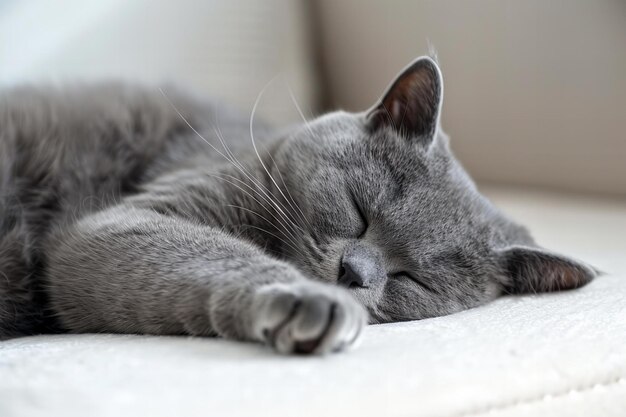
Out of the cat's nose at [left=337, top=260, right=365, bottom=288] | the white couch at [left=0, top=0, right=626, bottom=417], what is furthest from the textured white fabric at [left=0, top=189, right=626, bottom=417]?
the cat's nose at [left=337, top=260, right=365, bottom=288]

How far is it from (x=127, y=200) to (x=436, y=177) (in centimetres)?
60

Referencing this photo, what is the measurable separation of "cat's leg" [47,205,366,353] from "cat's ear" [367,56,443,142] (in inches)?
15.8

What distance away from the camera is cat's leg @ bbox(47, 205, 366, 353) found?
33.4 inches

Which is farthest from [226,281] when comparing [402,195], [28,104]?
[28,104]

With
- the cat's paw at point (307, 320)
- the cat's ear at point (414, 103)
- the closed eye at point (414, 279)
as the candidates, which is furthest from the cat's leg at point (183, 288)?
the cat's ear at point (414, 103)

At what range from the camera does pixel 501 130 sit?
1793 millimetres

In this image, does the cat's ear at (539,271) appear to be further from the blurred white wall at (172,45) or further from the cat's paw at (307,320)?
the blurred white wall at (172,45)

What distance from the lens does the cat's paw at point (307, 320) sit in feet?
2.71

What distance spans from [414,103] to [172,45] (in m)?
0.95

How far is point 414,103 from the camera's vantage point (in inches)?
52.5

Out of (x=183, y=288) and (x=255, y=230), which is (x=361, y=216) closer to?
(x=255, y=230)

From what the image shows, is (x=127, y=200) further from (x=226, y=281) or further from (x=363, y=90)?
(x=363, y=90)

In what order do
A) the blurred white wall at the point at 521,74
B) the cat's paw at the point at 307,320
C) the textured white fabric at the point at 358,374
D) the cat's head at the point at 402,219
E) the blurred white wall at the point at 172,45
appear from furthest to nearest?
the blurred white wall at the point at 172,45 → the blurred white wall at the point at 521,74 → the cat's head at the point at 402,219 → the cat's paw at the point at 307,320 → the textured white fabric at the point at 358,374

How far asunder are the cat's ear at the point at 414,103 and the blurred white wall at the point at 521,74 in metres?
0.47
